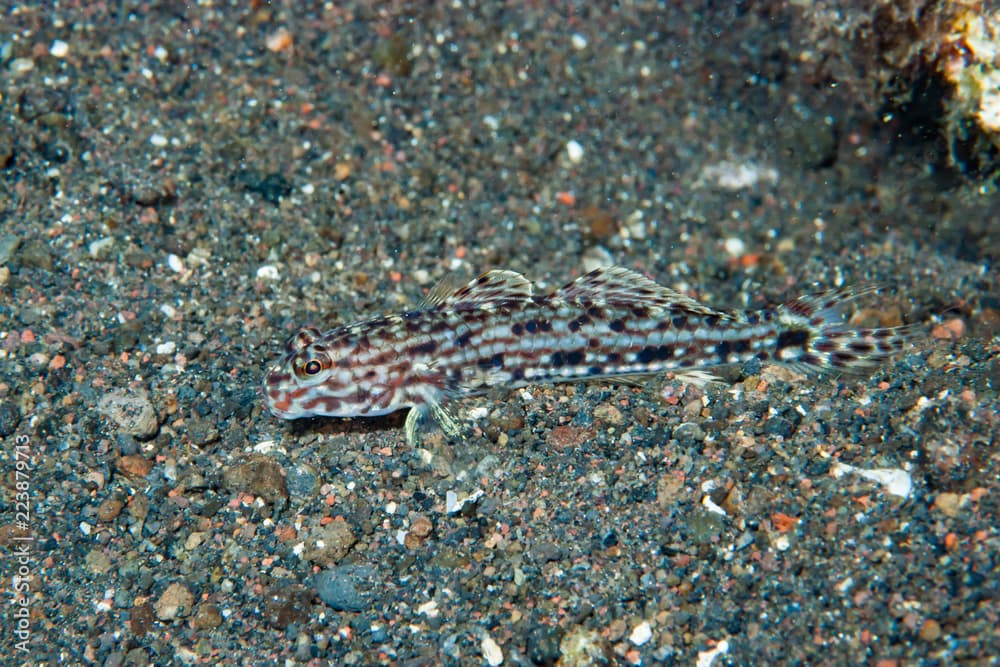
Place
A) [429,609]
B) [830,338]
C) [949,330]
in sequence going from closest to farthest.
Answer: [429,609]
[830,338]
[949,330]

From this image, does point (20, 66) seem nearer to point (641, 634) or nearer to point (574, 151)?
point (574, 151)

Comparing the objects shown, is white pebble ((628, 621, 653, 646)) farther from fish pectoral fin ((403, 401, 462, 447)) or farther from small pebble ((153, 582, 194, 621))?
small pebble ((153, 582, 194, 621))

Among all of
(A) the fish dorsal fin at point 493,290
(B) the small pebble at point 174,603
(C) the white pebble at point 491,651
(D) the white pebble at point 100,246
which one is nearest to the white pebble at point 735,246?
(A) the fish dorsal fin at point 493,290

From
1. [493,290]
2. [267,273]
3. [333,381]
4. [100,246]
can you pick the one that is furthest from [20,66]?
[493,290]

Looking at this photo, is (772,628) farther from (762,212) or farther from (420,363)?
(762,212)

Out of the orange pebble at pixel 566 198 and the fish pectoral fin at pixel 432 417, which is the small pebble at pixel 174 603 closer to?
the fish pectoral fin at pixel 432 417

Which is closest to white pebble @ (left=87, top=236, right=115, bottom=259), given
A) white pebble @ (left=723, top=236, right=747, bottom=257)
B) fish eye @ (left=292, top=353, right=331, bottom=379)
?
fish eye @ (left=292, top=353, right=331, bottom=379)

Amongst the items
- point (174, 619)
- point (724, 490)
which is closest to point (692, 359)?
point (724, 490)
